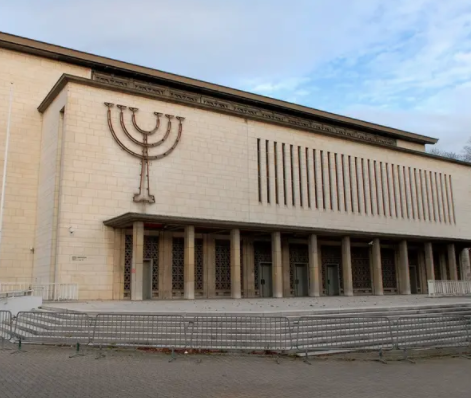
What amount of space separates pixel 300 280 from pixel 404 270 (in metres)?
7.53

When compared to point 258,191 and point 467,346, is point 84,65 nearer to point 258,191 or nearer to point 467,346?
point 258,191

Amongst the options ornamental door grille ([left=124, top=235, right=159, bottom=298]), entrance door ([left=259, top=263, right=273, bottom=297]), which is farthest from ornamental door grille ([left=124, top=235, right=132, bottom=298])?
entrance door ([left=259, top=263, right=273, bottom=297])

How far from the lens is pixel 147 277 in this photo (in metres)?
23.2

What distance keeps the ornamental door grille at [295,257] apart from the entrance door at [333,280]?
2145 mm

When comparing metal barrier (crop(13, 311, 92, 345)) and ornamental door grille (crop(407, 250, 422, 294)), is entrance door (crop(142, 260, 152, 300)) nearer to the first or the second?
metal barrier (crop(13, 311, 92, 345))

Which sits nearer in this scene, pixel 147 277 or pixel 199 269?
pixel 147 277

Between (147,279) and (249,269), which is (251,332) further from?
(249,269)

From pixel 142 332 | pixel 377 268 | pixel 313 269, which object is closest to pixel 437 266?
pixel 377 268

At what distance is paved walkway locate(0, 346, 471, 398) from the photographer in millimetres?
6836

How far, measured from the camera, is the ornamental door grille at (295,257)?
2789 centimetres

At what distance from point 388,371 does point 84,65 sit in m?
24.4

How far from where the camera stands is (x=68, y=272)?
2098 cm

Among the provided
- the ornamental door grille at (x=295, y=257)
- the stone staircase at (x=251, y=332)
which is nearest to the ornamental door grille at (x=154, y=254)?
the ornamental door grille at (x=295, y=257)

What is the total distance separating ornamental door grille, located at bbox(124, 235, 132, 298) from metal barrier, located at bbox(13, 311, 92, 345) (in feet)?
30.8
